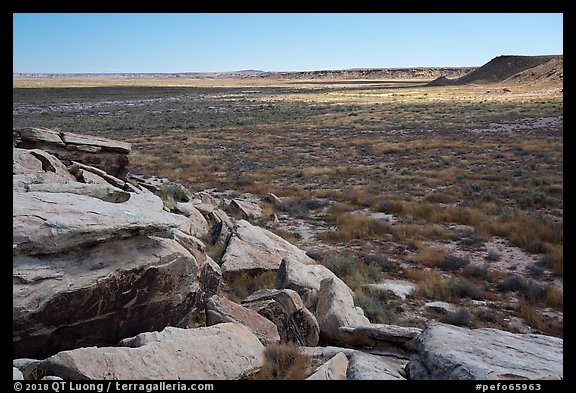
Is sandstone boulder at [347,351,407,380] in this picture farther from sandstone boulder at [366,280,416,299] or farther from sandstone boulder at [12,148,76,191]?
sandstone boulder at [12,148,76,191]

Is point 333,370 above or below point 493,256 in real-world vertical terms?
above

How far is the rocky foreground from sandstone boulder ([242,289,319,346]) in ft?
0.04

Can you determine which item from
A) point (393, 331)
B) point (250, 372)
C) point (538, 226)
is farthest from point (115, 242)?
point (538, 226)

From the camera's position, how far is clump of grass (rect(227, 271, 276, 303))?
6.93m

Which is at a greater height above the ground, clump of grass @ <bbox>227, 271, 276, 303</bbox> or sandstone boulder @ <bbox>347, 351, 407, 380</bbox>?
sandstone boulder @ <bbox>347, 351, 407, 380</bbox>

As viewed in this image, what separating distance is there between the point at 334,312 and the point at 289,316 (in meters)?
0.61

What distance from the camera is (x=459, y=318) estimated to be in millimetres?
6953

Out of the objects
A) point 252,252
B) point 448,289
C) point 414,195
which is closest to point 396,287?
point 448,289

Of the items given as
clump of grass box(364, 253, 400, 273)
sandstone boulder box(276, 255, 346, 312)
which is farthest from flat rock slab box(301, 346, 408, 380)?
clump of grass box(364, 253, 400, 273)

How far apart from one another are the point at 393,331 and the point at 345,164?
57.5 feet

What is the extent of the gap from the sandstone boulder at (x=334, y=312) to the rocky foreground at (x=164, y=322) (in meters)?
0.02

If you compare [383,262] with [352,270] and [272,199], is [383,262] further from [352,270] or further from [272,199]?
[272,199]
